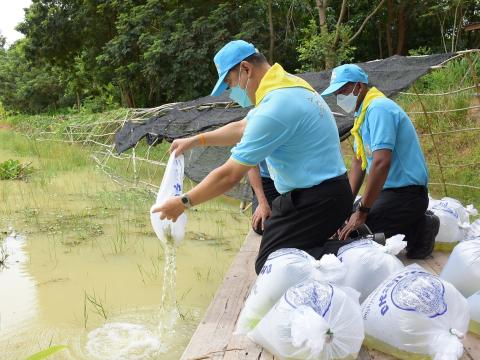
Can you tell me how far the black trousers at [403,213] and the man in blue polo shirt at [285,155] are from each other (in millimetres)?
580

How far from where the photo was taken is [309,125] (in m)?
2.04

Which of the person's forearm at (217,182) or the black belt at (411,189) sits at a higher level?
the person's forearm at (217,182)

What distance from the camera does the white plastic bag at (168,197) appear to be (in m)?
2.42

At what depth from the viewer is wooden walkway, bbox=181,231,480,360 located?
5.87 ft

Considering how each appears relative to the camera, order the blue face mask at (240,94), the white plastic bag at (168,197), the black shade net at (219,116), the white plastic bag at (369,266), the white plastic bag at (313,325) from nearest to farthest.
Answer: the white plastic bag at (313,325) → the white plastic bag at (369,266) → the blue face mask at (240,94) → the white plastic bag at (168,197) → the black shade net at (219,116)

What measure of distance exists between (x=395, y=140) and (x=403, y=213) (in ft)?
1.42

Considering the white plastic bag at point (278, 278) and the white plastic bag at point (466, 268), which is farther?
the white plastic bag at point (466, 268)

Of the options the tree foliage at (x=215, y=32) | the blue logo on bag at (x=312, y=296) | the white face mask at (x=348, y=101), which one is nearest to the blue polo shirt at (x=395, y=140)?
the white face mask at (x=348, y=101)

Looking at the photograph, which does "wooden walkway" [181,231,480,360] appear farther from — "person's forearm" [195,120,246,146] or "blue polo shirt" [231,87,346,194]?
"person's forearm" [195,120,246,146]

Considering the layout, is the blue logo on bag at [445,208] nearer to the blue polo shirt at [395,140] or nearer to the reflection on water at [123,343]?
the blue polo shirt at [395,140]

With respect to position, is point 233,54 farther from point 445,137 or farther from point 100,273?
point 445,137

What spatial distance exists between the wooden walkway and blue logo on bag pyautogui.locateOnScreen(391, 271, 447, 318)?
228 millimetres

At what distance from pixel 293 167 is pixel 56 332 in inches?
75.4

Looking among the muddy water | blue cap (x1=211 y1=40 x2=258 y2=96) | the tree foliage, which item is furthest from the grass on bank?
blue cap (x1=211 y1=40 x2=258 y2=96)
